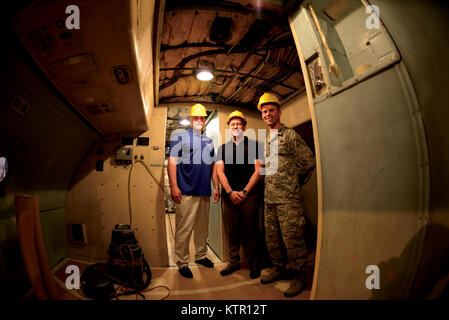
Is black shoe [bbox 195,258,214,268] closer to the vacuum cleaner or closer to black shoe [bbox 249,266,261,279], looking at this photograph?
black shoe [bbox 249,266,261,279]

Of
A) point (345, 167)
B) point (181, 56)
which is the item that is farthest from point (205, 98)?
point (345, 167)

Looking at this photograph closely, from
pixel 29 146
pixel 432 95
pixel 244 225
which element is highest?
pixel 432 95

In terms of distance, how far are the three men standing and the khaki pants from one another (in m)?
0.35

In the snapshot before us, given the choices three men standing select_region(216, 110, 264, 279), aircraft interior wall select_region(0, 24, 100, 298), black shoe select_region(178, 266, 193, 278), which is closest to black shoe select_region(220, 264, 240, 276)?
three men standing select_region(216, 110, 264, 279)

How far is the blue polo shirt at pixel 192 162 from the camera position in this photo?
7.95 feet

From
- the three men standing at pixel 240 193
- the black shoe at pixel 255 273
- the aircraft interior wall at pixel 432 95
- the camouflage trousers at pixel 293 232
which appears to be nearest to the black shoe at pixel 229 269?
the three men standing at pixel 240 193

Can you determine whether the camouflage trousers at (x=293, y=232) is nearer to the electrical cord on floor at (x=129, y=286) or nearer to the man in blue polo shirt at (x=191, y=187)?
the man in blue polo shirt at (x=191, y=187)

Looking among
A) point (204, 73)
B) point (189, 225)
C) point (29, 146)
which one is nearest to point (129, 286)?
point (189, 225)

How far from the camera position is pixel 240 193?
7.30 feet

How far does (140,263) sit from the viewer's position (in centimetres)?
198

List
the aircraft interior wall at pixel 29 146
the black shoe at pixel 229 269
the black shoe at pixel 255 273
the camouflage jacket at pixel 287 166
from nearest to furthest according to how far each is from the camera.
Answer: the aircraft interior wall at pixel 29 146
the camouflage jacket at pixel 287 166
the black shoe at pixel 255 273
the black shoe at pixel 229 269

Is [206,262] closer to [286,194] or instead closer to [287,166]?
[286,194]

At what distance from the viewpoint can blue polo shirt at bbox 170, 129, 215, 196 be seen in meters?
2.42

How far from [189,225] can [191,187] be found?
55cm
